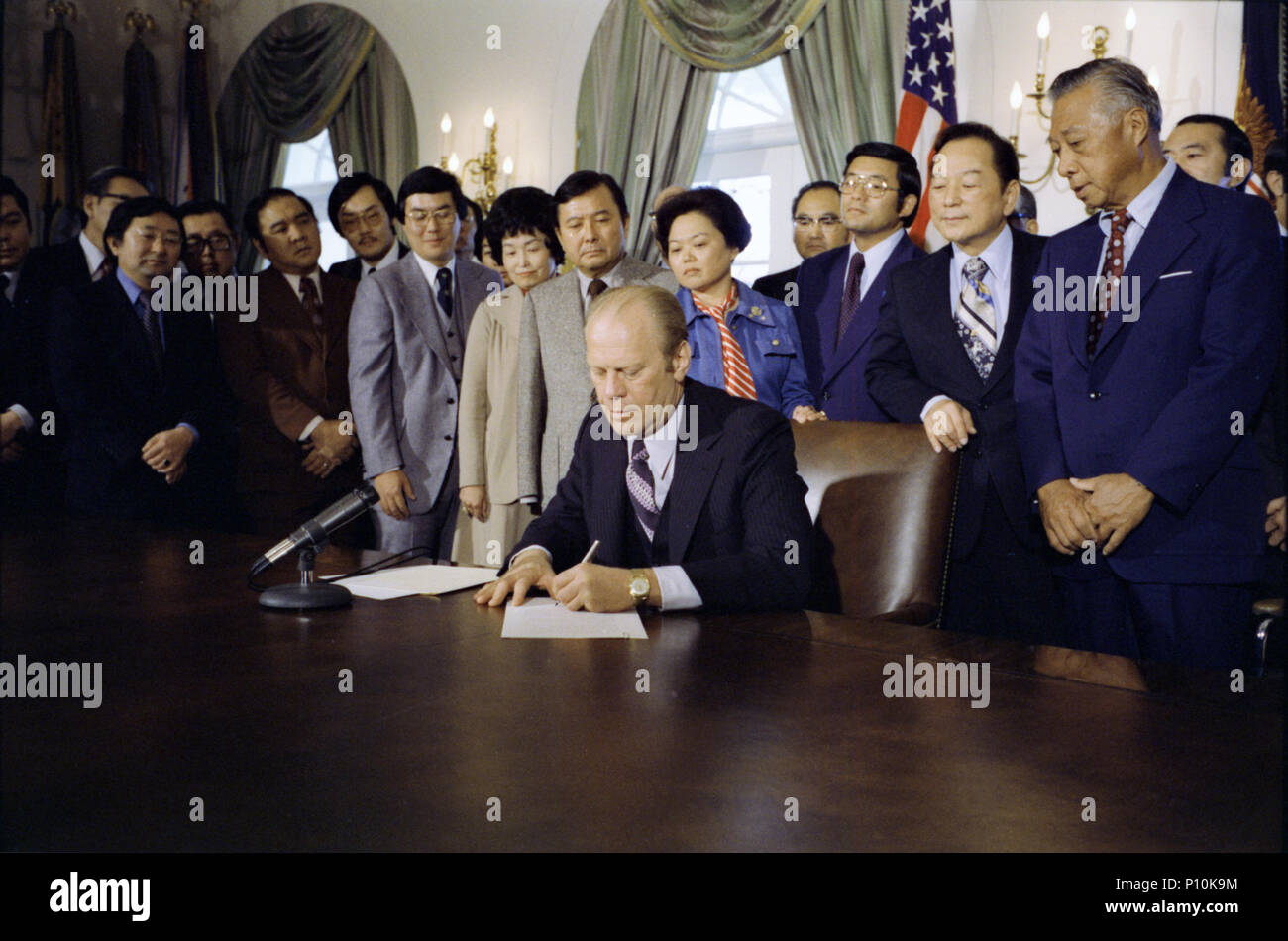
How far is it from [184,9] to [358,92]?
1842mm

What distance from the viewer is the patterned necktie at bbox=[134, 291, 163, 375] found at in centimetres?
338

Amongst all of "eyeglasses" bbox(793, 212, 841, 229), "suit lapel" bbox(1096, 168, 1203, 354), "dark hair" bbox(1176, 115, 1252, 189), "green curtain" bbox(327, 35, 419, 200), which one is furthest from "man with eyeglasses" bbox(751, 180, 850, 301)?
"green curtain" bbox(327, 35, 419, 200)

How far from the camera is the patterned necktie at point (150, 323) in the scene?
133 inches

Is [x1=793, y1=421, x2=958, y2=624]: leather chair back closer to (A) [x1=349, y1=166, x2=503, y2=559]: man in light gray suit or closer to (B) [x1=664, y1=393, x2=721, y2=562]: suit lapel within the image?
(B) [x1=664, y1=393, x2=721, y2=562]: suit lapel

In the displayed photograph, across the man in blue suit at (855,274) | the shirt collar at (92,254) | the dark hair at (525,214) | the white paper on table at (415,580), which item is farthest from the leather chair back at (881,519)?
the shirt collar at (92,254)

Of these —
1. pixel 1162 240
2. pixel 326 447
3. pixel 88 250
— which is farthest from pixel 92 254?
pixel 1162 240

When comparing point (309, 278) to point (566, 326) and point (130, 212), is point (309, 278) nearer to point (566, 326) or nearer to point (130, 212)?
point (130, 212)

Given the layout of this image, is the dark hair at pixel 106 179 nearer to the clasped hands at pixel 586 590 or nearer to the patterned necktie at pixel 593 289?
the patterned necktie at pixel 593 289

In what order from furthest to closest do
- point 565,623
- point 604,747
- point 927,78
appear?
point 927,78, point 565,623, point 604,747

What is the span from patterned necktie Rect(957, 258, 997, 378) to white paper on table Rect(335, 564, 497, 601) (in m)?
1.22

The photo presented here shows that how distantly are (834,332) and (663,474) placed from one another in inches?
50.5

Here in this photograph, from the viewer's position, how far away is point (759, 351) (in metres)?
2.99

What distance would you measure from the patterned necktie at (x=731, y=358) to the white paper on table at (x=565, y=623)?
129 cm

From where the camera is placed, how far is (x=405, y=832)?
870mm
